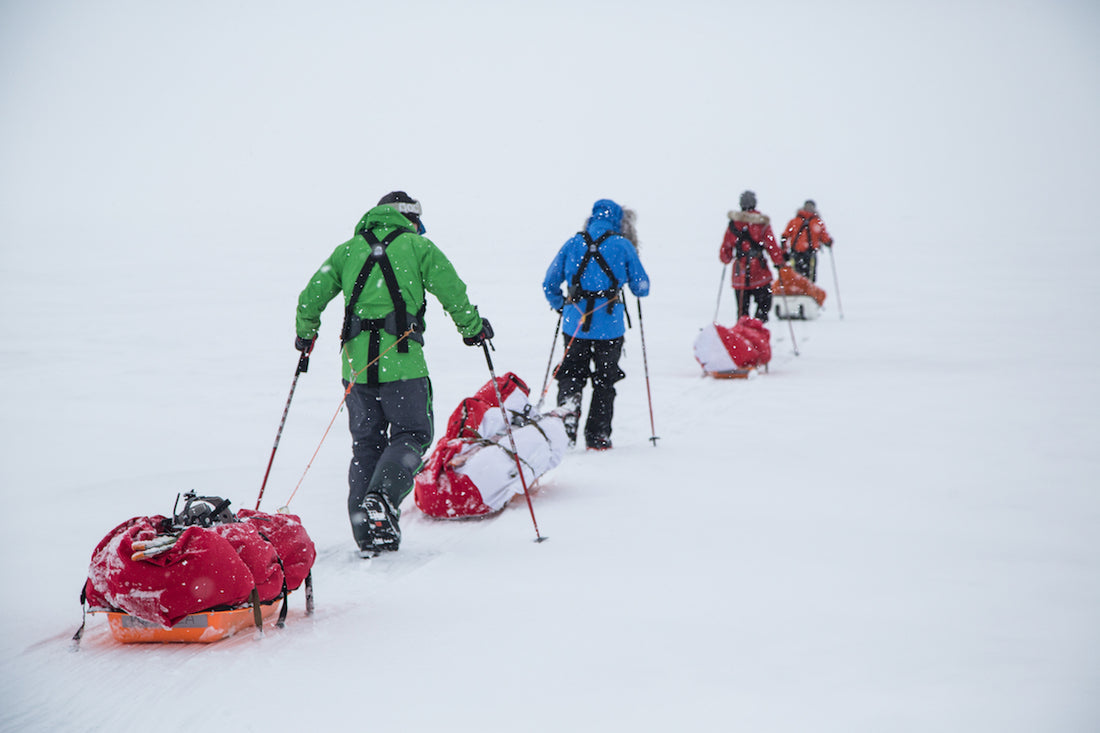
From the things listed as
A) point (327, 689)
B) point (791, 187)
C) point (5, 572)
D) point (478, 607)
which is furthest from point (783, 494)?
point (791, 187)

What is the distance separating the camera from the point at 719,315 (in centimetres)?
1503

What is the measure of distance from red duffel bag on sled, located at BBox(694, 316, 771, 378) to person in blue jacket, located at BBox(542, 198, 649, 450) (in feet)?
9.66

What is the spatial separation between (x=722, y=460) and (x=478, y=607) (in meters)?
2.84

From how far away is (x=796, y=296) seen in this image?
44.5 ft

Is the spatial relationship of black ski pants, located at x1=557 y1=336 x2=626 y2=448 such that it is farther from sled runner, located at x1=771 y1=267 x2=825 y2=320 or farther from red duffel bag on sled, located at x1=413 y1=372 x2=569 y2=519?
sled runner, located at x1=771 y1=267 x2=825 y2=320

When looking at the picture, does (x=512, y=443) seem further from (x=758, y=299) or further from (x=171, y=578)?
(x=758, y=299)

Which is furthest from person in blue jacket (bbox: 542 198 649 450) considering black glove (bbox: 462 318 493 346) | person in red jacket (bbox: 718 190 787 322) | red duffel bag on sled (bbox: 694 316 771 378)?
person in red jacket (bbox: 718 190 787 322)

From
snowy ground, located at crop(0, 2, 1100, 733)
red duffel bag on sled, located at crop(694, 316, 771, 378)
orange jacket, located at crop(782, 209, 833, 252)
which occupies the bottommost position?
snowy ground, located at crop(0, 2, 1100, 733)

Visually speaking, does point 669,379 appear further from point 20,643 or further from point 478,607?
point 20,643

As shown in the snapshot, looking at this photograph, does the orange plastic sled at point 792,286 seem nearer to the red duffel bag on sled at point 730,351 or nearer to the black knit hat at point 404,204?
the red duffel bag on sled at point 730,351

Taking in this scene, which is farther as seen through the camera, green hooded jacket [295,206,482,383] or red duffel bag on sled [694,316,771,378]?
red duffel bag on sled [694,316,771,378]

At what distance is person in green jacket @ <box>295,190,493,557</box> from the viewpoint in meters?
3.96

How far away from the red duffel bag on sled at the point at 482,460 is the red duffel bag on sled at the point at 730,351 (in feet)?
13.6

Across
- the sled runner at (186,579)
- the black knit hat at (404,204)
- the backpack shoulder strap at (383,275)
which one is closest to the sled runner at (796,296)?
the black knit hat at (404,204)
